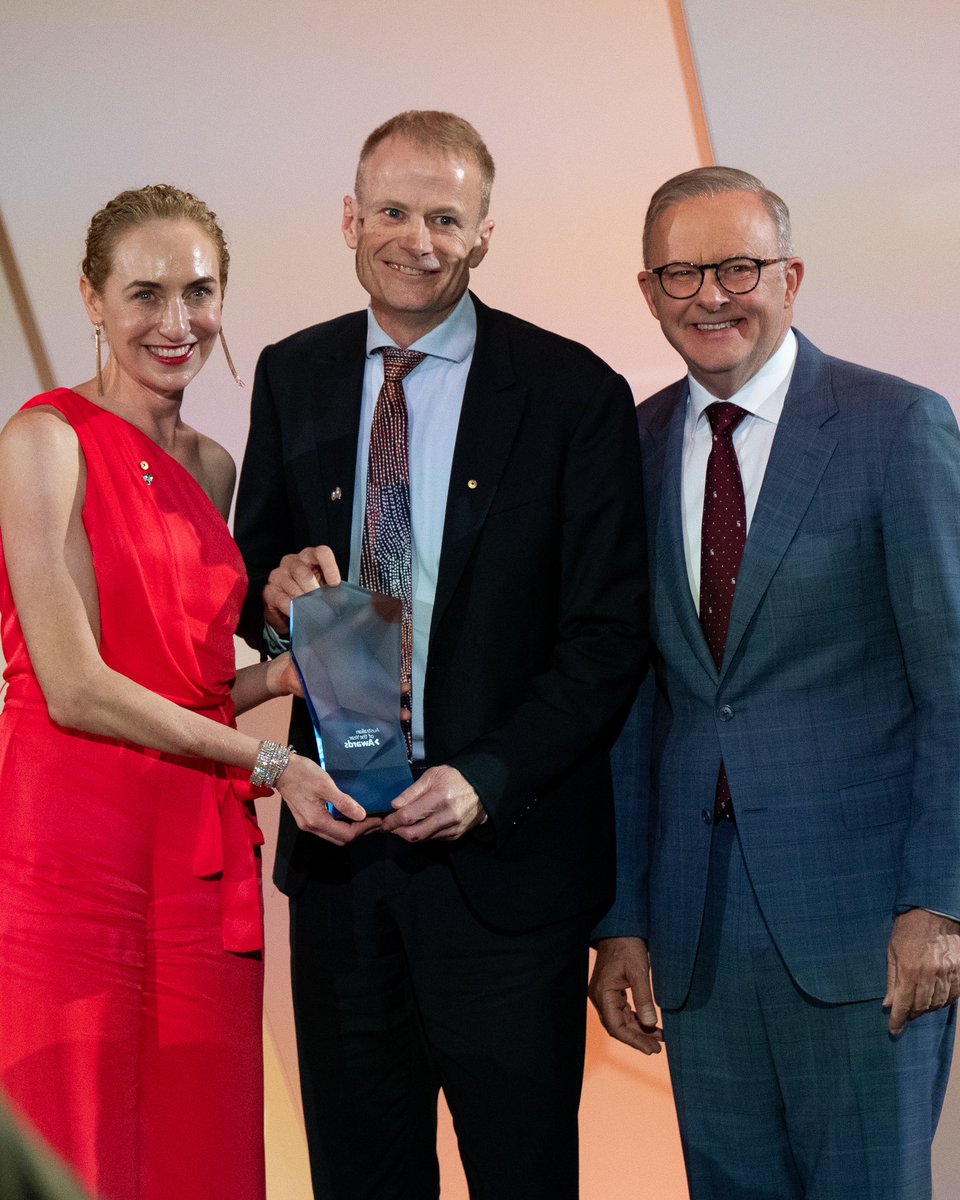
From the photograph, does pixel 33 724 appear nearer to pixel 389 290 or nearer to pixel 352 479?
pixel 352 479

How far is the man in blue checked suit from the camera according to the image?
2.02m

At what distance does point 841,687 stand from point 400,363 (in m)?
0.81

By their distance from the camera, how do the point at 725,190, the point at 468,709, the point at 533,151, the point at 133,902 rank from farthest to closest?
the point at 533,151 → the point at 725,190 → the point at 468,709 → the point at 133,902

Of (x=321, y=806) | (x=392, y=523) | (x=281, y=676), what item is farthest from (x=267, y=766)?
(x=392, y=523)

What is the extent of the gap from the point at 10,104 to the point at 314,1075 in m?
2.23

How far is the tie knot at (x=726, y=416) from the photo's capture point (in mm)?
2209

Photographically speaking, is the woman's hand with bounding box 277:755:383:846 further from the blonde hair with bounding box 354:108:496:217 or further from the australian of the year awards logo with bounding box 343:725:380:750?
the blonde hair with bounding box 354:108:496:217

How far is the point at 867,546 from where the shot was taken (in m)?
2.07

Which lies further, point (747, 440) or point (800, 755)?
point (747, 440)

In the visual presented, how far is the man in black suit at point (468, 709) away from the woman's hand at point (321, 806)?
0.04 meters

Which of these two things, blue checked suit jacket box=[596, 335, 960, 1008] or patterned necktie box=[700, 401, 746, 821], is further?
patterned necktie box=[700, 401, 746, 821]

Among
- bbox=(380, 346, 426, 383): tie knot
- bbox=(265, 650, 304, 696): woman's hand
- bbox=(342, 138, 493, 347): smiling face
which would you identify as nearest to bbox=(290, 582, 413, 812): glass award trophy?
bbox=(265, 650, 304, 696): woman's hand

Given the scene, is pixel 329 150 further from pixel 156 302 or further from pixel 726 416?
pixel 726 416

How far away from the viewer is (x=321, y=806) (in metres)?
2.03
